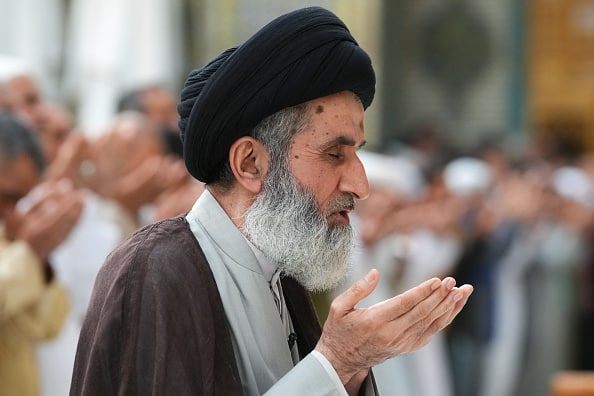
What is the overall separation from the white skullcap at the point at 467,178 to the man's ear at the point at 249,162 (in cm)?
770

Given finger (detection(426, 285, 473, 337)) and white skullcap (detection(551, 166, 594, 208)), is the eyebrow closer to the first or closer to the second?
finger (detection(426, 285, 473, 337))

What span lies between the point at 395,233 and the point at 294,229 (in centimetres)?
514

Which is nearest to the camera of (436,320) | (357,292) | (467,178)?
(357,292)

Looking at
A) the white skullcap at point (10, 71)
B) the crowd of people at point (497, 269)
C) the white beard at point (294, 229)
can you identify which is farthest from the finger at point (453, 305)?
the crowd of people at point (497, 269)

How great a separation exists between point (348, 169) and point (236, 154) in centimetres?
24

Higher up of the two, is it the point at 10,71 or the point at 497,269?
the point at 10,71

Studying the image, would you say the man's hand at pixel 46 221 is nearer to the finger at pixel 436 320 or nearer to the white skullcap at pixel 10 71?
the white skullcap at pixel 10 71

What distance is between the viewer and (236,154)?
8.59ft

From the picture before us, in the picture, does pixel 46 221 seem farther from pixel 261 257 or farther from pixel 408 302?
pixel 408 302

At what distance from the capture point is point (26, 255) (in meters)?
4.13

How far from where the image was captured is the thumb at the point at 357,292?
237cm

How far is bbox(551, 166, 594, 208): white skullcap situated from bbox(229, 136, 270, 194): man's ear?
9.29 metres

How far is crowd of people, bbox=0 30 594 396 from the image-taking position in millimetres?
4270

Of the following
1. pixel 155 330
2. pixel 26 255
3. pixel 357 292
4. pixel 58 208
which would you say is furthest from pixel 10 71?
pixel 357 292
